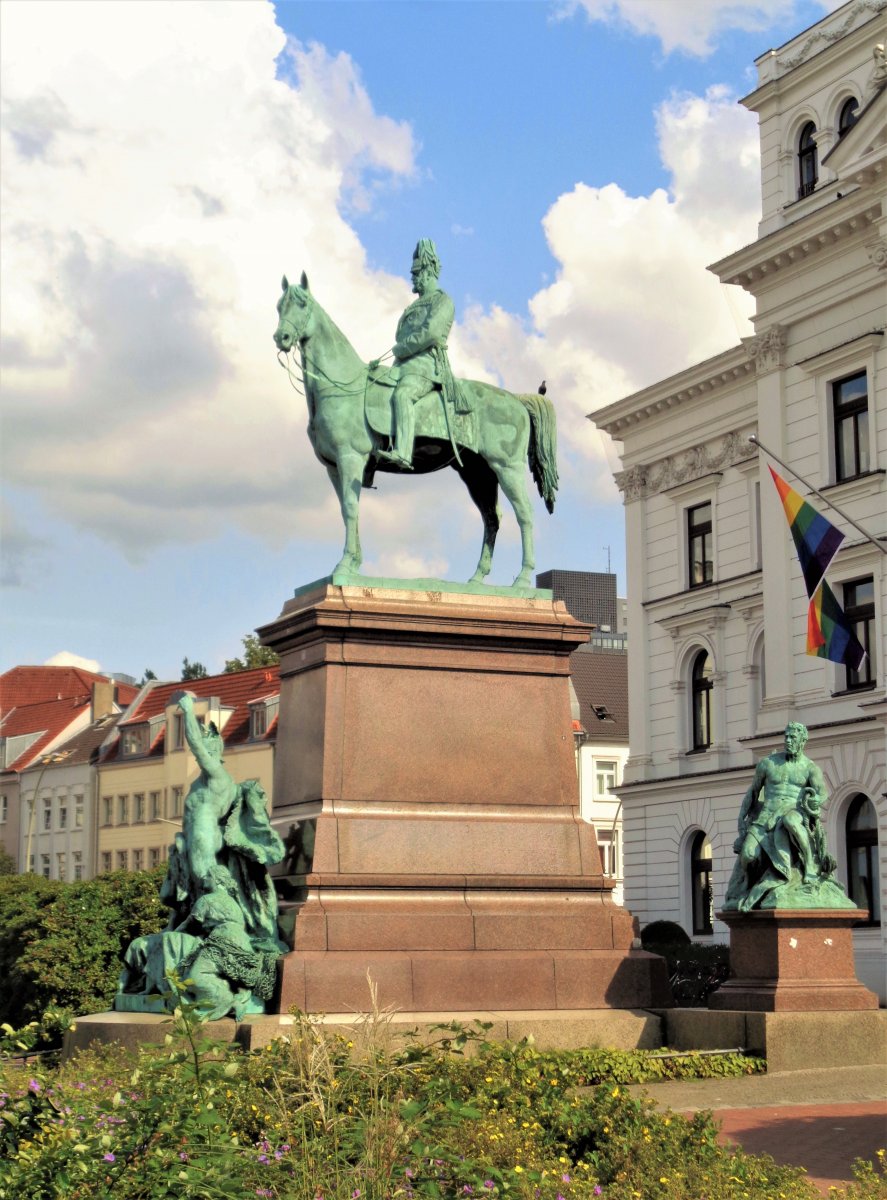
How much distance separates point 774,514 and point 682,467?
337 inches

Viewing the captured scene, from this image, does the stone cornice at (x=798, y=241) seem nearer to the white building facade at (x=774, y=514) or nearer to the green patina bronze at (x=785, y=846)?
the white building facade at (x=774, y=514)

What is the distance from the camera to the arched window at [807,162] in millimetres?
47688

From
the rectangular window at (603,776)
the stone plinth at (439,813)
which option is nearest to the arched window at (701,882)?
the rectangular window at (603,776)

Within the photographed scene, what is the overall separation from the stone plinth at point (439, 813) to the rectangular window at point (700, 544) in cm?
3703

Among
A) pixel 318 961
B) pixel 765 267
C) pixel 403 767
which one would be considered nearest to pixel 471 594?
pixel 403 767

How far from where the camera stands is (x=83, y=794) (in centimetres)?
8825

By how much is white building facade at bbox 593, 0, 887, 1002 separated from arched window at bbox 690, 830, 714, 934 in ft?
0.21

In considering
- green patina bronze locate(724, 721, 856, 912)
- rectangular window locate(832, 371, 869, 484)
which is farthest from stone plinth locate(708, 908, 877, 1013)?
rectangular window locate(832, 371, 869, 484)

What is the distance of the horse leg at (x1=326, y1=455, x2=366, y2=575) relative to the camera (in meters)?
17.3

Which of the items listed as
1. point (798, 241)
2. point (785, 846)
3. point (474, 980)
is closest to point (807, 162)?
point (798, 241)

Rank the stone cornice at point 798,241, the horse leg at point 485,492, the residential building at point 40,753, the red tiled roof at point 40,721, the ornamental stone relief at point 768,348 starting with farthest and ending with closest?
1. the red tiled roof at point 40,721
2. the residential building at point 40,753
3. the ornamental stone relief at point 768,348
4. the stone cornice at point 798,241
5. the horse leg at point 485,492

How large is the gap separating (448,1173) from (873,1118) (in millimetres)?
5707

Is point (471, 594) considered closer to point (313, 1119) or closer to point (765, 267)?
point (313, 1119)

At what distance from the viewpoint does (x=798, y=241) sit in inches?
1810
